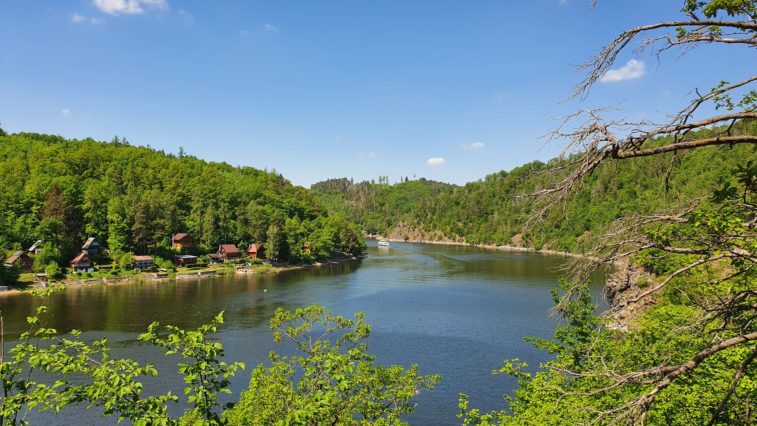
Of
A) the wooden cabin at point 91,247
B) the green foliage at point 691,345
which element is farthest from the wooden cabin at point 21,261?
the green foliage at point 691,345

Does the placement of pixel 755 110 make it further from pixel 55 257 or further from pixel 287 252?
pixel 287 252

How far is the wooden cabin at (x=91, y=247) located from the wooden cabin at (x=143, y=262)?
8802 millimetres

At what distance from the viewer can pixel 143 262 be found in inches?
3265

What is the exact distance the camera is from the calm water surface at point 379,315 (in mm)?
33656

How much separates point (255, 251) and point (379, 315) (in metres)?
56.3

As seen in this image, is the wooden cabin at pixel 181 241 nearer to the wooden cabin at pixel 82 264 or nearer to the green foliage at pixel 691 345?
the wooden cabin at pixel 82 264

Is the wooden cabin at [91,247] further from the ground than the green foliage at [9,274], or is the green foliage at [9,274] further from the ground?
the wooden cabin at [91,247]

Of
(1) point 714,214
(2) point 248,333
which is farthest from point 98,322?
(1) point 714,214

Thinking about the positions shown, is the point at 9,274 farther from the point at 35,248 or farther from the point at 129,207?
the point at 129,207

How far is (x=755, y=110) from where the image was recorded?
4.88 m

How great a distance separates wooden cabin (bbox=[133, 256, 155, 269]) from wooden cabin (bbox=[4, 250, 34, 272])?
15178 mm

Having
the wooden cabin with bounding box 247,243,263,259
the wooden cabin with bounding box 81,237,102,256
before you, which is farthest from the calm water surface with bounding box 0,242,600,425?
the wooden cabin with bounding box 81,237,102,256

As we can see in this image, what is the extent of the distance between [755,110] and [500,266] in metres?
108

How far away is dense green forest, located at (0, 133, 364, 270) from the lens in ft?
271
